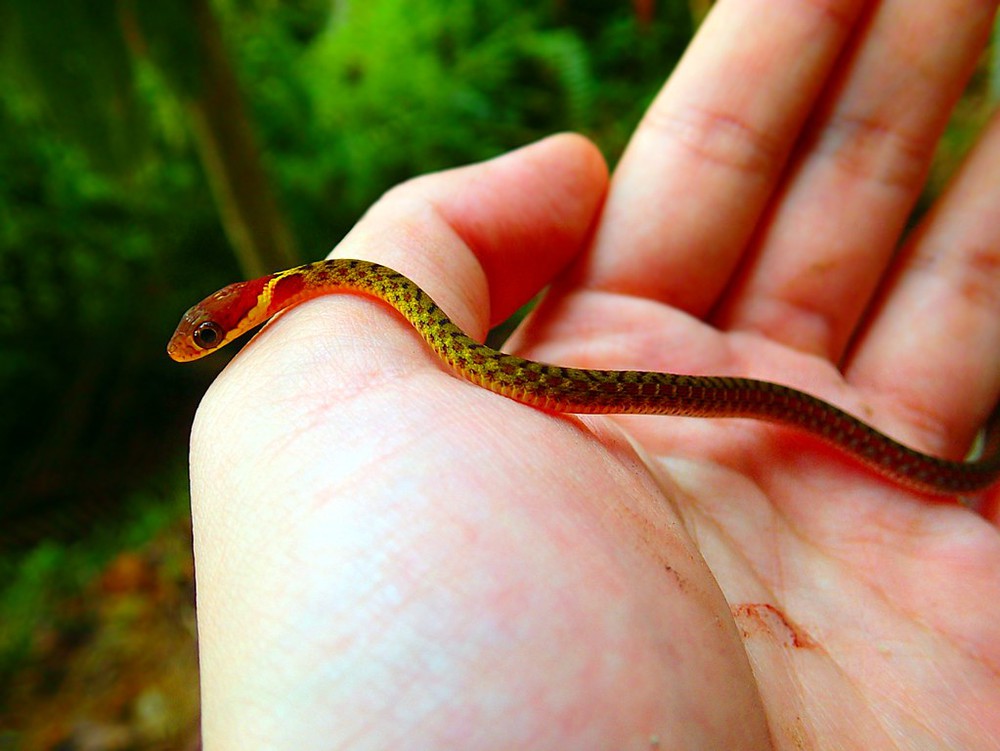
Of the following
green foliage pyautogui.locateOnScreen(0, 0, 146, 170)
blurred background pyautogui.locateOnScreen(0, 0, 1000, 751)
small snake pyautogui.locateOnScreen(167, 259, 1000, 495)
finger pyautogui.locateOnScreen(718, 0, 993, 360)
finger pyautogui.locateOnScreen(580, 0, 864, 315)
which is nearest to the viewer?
small snake pyautogui.locateOnScreen(167, 259, 1000, 495)

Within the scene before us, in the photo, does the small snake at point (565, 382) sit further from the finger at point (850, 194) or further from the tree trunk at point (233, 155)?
the tree trunk at point (233, 155)

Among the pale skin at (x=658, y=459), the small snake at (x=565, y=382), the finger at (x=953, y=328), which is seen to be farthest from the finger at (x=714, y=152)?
the finger at (x=953, y=328)

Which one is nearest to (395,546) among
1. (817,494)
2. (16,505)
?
(817,494)

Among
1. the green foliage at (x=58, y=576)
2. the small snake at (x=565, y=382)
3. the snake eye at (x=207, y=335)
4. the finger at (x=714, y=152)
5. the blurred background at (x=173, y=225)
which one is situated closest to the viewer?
the small snake at (x=565, y=382)

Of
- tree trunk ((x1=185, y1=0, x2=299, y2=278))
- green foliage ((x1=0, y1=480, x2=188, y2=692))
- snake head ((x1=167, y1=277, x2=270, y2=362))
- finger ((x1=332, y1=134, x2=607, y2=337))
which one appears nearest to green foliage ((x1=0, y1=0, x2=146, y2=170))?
tree trunk ((x1=185, y1=0, x2=299, y2=278))

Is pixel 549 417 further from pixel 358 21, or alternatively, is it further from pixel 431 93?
pixel 358 21

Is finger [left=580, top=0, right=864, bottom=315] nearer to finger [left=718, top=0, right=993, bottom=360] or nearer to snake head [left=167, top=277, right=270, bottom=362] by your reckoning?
finger [left=718, top=0, right=993, bottom=360]
